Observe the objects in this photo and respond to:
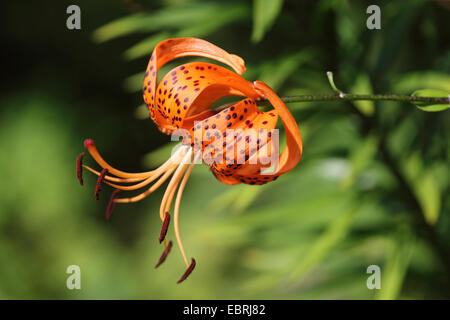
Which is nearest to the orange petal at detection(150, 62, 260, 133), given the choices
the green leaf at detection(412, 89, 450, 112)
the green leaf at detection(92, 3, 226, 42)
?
the green leaf at detection(412, 89, 450, 112)

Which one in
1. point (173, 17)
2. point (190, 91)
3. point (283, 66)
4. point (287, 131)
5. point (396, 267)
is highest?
point (173, 17)

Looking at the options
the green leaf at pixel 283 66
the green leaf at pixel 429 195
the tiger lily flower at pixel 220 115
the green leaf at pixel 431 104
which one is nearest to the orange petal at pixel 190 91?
the tiger lily flower at pixel 220 115

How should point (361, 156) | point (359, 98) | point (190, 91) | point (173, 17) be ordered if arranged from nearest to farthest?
point (359, 98) → point (190, 91) → point (361, 156) → point (173, 17)

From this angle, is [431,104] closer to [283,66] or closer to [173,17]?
[283,66]

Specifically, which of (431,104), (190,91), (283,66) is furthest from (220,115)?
(283,66)

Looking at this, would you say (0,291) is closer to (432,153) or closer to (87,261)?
(87,261)

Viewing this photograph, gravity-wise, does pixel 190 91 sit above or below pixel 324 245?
above

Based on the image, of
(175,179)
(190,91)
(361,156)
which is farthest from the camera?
(361,156)

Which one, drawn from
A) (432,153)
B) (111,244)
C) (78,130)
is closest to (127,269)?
(111,244)

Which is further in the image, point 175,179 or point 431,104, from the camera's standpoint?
point 175,179
